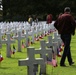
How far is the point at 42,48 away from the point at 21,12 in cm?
5490

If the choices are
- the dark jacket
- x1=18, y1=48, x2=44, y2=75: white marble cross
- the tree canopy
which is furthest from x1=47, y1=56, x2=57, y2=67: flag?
the tree canopy

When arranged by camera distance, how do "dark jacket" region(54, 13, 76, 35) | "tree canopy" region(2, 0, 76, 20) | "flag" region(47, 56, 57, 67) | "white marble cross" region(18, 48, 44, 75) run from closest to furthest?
"white marble cross" region(18, 48, 44, 75) < "flag" region(47, 56, 57, 67) < "dark jacket" region(54, 13, 76, 35) < "tree canopy" region(2, 0, 76, 20)

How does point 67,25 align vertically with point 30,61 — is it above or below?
above

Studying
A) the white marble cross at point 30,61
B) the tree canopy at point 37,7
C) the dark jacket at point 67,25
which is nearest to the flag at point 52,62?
the white marble cross at point 30,61

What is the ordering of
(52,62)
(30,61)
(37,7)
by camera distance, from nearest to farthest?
(30,61)
(52,62)
(37,7)

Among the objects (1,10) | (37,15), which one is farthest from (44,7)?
(1,10)

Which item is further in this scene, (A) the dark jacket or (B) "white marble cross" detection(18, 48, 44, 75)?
(A) the dark jacket

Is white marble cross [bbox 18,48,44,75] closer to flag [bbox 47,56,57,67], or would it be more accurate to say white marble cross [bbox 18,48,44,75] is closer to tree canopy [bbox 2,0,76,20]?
flag [bbox 47,56,57,67]

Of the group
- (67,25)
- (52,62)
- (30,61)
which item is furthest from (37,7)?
(30,61)

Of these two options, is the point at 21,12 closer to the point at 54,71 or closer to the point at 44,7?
the point at 44,7

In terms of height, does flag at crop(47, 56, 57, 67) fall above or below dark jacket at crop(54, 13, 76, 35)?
below

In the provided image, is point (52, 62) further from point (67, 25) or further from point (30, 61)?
point (67, 25)

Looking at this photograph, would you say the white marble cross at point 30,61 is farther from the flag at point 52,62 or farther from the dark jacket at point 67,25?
the dark jacket at point 67,25

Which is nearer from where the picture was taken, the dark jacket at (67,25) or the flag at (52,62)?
the flag at (52,62)
